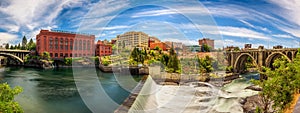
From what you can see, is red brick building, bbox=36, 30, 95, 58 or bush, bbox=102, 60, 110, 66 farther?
red brick building, bbox=36, 30, 95, 58

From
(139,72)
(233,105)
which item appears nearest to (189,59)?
(139,72)

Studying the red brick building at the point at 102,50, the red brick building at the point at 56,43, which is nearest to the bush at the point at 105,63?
the red brick building at the point at 102,50

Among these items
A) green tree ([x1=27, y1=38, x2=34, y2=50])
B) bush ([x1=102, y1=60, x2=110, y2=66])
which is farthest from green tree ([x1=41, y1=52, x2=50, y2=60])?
bush ([x1=102, y1=60, x2=110, y2=66])

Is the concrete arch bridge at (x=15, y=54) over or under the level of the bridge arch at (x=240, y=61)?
over

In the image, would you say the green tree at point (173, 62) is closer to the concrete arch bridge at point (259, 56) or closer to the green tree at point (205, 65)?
the green tree at point (205, 65)

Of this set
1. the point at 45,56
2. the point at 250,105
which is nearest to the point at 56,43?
the point at 45,56

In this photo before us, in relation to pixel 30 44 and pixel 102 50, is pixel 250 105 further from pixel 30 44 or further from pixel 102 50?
pixel 30 44

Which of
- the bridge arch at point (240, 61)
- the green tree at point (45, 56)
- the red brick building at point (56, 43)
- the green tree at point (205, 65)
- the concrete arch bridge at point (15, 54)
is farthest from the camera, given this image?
the red brick building at point (56, 43)

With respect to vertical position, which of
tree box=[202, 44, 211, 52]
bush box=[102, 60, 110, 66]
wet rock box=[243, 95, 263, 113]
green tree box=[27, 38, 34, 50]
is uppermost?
green tree box=[27, 38, 34, 50]

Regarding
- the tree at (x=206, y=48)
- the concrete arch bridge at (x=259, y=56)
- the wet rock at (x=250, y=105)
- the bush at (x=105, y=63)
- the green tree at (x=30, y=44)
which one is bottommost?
the wet rock at (x=250, y=105)

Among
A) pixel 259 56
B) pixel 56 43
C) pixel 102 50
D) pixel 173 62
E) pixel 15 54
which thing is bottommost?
pixel 173 62

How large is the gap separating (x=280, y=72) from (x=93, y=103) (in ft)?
15.9

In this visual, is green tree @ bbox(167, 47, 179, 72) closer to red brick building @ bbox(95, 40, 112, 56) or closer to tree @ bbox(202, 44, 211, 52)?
tree @ bbox(202, 44, 211, 52)

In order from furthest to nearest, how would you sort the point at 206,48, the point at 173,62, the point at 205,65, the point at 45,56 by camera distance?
the point at 45,56, the point at 206,48, the point at 205,65, the point at 173,62
